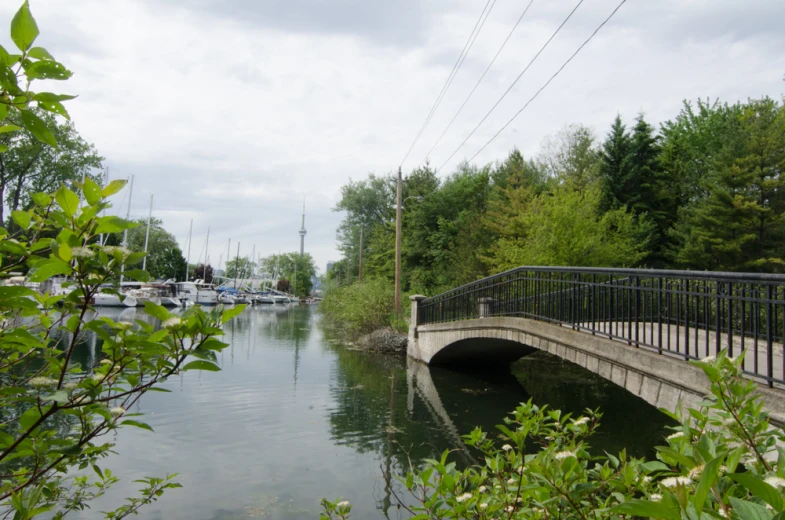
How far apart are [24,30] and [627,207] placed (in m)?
28.5

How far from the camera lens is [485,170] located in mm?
36938

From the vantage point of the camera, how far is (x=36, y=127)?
1.41 m

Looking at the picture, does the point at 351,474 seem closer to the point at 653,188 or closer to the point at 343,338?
the point at 343,338

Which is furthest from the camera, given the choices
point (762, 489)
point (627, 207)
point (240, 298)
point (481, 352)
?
point (240, 298)

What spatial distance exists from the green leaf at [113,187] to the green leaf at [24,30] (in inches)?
16.5

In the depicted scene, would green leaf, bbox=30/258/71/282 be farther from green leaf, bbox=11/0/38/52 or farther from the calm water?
the calm water

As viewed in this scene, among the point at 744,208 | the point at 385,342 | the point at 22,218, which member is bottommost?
the point at 385,342

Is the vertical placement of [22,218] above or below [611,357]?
above

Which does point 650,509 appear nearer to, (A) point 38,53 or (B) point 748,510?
(B) point 748,510

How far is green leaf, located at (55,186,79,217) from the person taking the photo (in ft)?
4.96

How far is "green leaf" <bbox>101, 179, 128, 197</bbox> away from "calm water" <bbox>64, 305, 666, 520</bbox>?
4.49 meters

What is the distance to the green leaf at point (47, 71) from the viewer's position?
1.37m

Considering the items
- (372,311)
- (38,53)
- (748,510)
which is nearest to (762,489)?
(748,510)

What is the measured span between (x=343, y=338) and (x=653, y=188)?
18.0 metres
